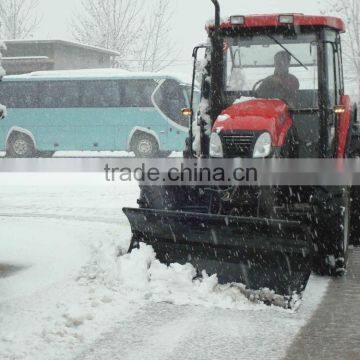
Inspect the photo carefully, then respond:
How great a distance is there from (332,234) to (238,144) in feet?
4.16

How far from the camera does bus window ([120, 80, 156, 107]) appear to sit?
70.2 feet

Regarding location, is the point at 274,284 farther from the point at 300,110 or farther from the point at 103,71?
the point at 103,71

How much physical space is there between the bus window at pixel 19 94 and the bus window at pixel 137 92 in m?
3.19

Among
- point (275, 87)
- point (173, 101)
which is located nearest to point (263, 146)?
point (275, 87)

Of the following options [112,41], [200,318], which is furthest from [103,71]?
[200,318]

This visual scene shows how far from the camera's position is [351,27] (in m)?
34.2

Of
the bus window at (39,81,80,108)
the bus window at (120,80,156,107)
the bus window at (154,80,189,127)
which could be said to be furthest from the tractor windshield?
the bus window at (39,81,80,108)

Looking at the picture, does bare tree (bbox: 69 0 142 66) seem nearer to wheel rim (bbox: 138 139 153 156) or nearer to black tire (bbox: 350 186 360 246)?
wheel rim (bbox: 138 139 153 156)

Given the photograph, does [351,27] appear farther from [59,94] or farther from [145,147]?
[59,94]

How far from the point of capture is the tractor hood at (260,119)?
599 cm

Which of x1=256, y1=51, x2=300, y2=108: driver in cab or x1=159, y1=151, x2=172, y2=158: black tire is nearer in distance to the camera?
x1=256, y1=51, x2=300, y2=108: driver in cab

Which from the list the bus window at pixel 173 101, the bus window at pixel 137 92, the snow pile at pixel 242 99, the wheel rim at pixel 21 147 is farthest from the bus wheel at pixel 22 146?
the snow pile at pixel 242 99

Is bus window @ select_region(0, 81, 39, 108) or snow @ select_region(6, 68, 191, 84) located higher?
snow @ select_region(6, 68, 191, 84)

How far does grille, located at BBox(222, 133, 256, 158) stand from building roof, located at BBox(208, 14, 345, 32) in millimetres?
1297
